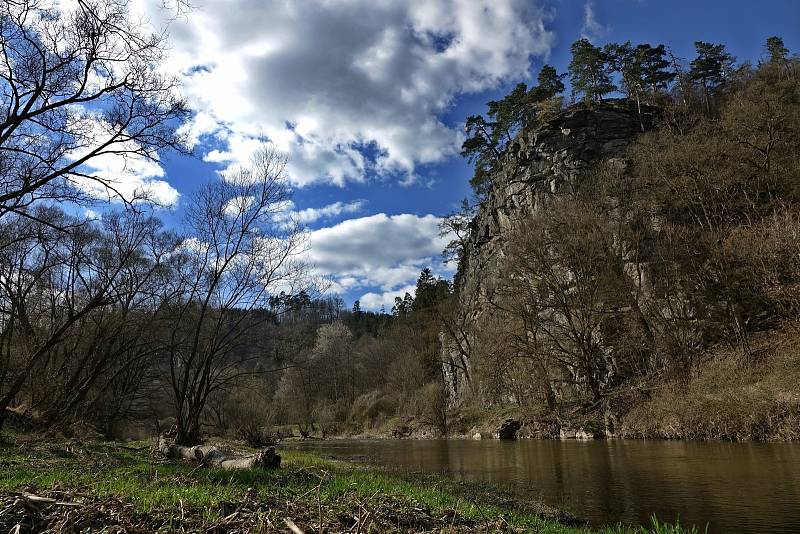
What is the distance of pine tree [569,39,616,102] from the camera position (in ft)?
184

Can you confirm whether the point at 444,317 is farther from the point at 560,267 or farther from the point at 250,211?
the point at 250,211

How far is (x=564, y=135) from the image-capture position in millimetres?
50562

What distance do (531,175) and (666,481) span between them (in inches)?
1674

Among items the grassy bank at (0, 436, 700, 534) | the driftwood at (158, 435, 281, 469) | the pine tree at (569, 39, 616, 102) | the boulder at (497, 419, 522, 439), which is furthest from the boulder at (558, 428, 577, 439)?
the pine tree at (569, 39, 616, 102)

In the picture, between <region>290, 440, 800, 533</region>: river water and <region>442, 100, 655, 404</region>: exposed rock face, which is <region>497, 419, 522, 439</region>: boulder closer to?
<region>290, 440, 800, 533</region>: river water

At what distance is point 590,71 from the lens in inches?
2226

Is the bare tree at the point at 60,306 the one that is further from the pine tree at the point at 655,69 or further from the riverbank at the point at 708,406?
the pine tree at the point at 655,69

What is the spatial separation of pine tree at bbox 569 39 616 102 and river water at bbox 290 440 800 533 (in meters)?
46.3

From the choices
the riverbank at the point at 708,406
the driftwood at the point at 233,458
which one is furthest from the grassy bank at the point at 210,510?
the riverbank at the point at 708,406

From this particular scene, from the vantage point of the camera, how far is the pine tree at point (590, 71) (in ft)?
184

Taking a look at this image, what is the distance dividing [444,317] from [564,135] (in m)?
24.1

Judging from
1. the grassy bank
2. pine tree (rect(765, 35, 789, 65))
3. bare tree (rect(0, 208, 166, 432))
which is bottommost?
the grassy bank

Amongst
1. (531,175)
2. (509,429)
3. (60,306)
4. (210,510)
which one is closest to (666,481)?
(210,510)

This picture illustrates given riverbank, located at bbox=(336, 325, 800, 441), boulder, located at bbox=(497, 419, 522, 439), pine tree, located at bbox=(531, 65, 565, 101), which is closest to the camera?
riverbank, located at bbox=(336, 325, 800, 441)
